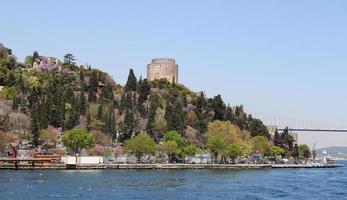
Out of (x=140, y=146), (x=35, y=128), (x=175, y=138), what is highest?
(x=35, y=128)

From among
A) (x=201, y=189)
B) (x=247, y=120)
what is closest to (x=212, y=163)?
(x=247, y=120)

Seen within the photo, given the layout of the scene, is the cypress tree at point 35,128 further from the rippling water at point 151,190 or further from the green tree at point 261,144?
the green tree at point 261,144

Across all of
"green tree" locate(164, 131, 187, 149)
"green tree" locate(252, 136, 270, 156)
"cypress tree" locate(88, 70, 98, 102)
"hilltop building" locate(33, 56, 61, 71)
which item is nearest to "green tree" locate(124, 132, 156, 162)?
"green tree" locate(164, 131, 187, 149)

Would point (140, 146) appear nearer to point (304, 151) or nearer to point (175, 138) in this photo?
point (175, 138)

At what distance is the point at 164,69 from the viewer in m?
188

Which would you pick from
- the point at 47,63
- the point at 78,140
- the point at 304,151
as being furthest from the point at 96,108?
the point at 304,151

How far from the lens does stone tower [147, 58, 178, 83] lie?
614ft

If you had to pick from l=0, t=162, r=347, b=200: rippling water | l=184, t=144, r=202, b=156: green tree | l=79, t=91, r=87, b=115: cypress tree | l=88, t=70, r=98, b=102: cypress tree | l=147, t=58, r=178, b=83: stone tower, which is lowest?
l=0, t=162, r=347, b=200: rippling water

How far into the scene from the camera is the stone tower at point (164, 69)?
187 metres

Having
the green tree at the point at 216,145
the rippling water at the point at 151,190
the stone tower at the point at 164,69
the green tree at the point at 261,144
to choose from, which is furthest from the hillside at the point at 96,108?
the rippling water at the point at 151,190

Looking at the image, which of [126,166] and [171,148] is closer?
[126,166]

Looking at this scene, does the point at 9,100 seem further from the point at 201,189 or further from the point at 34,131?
the point at 201,189

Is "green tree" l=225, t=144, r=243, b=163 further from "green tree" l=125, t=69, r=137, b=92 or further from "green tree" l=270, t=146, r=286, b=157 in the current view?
"green tree" l=125, t=69, r=137, b=92

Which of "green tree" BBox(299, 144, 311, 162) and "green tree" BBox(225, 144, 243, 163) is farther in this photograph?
"green tree" BBox(299, 144, 311, 162)
